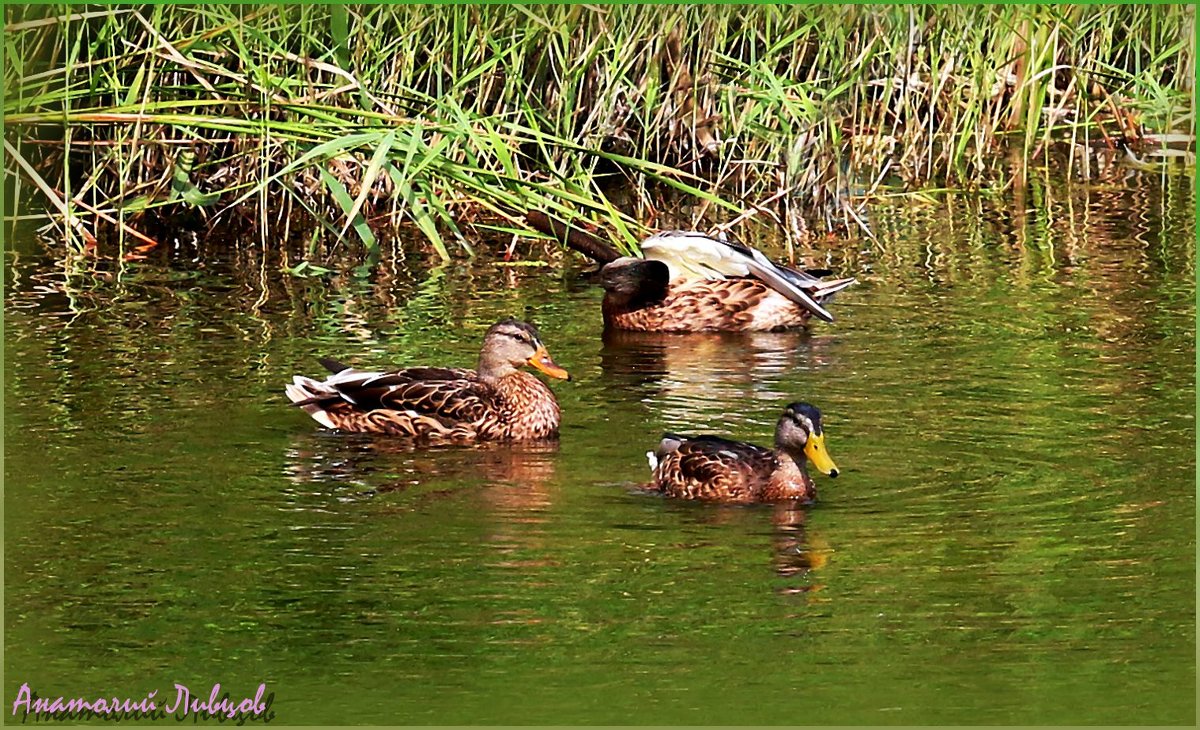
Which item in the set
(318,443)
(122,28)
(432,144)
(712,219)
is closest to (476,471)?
(318,443)

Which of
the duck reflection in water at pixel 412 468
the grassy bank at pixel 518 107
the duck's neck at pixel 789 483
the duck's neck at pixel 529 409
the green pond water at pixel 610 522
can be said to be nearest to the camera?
the green pond water at pixel 610 522

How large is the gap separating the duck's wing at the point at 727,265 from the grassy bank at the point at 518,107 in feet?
0.99

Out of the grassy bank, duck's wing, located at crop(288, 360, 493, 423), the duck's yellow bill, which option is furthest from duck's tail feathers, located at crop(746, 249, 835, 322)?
the duck's yellow bill

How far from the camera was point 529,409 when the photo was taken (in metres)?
8.75

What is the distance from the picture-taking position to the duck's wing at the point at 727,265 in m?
11.1

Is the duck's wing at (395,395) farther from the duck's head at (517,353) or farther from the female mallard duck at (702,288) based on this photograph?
the female mallard duck at (702,288)

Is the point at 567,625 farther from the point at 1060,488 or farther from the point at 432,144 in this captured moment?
the point at 432,144

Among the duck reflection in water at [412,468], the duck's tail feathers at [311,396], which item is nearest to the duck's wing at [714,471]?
the duck reflection in water at [412,468]

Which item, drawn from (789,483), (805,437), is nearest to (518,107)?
(805,437)

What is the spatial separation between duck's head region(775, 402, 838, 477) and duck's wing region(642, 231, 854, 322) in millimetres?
3036

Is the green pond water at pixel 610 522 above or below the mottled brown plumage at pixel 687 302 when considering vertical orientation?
below

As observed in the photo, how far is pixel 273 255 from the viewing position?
12.7 metres

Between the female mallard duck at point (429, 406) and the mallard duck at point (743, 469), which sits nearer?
the mallard duck at point (743, 469)

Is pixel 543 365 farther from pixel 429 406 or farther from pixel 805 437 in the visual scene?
pixel 805 437
